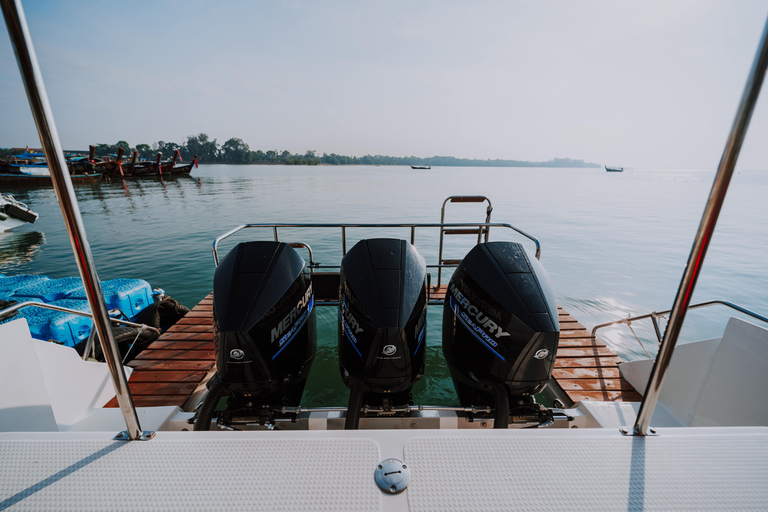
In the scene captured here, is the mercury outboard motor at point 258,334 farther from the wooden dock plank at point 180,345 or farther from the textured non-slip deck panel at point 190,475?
the wooden dock plank at point 180,345

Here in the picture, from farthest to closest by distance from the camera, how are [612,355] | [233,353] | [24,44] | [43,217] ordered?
[43,217] → [612,355] → [233,353] → [24,44]

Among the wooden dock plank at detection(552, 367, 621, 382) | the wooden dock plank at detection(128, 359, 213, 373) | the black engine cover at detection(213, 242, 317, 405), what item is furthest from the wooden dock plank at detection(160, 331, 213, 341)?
the wooden dock plank at detection(552, 367, 621, 382)

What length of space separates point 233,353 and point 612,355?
2.95 metres

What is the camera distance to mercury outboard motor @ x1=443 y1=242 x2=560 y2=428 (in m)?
1.69

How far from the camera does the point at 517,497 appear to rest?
935mm

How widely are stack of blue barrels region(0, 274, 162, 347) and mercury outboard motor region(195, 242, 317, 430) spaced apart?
2811 mm

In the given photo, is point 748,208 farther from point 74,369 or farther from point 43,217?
point 43,217

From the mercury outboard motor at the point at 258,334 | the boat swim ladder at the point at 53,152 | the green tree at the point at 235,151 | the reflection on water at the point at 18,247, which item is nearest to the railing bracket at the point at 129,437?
the boat swim ladder at the point at 53,152

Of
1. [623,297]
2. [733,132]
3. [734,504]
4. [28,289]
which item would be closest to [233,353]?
[734,504]

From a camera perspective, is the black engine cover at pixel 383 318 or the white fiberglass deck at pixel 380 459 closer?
the white fiberglass deck at pixel 380 459

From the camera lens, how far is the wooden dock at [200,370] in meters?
A: 2.37

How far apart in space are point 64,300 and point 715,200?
19.5ft

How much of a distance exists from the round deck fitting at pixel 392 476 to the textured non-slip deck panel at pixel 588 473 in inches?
0.9

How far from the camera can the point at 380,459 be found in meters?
1.04
